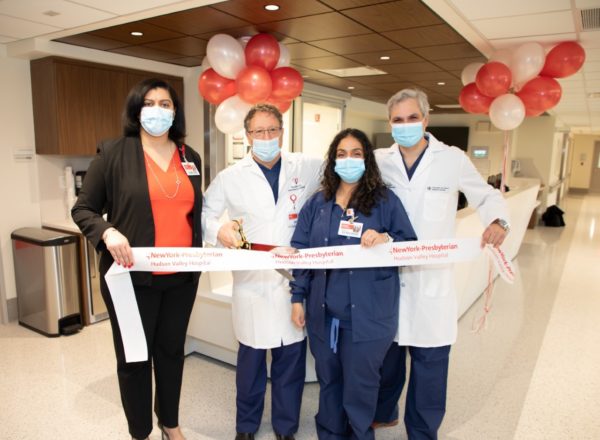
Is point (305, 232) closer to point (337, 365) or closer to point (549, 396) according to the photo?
point (337, 365)

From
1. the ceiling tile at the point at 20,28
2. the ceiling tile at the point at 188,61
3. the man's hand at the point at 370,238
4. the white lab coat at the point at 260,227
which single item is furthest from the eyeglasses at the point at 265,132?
the ceiling tile at the point at 188,61

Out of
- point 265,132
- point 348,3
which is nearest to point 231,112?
point 348,3

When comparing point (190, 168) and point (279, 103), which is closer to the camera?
point (190, 168)

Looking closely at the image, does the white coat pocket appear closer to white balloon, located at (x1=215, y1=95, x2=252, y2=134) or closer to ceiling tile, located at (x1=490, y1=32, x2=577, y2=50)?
white balloon, located at (x1=215, y1=95, x2=252, y2=134)

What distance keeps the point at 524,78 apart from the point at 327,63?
1.94 meters

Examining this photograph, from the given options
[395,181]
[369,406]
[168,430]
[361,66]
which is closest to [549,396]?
[369,406]

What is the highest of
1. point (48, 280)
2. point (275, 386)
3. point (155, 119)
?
point (155, 119)

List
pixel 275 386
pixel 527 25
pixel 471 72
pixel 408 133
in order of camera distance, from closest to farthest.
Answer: pixel 408 133 < pixel 275 386 < pixel 527 25 < pixel 471 72

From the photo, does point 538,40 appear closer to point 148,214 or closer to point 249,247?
point 249,247

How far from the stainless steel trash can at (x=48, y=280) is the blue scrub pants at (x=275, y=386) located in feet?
7.21

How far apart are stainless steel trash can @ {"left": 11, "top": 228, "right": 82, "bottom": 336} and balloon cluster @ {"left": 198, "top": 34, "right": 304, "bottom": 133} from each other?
5.61 ft

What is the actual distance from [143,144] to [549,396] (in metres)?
2.81

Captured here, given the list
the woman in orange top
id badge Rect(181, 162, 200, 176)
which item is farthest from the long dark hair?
id badge Rect(181, 162, 200, 176)

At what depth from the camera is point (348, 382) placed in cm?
200
